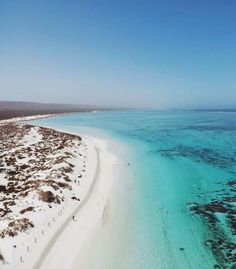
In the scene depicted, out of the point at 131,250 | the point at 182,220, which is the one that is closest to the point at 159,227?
the point at 182,220

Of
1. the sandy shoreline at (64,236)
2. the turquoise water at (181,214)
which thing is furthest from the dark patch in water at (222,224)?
the sandy shoreline at (64,236)

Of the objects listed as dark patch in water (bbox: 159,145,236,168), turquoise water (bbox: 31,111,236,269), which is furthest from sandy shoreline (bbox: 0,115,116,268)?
dark patch in water (bbox: 159,145,236,168)

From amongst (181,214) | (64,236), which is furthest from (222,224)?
(64,236)

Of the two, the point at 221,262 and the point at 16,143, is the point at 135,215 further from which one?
the point at 16,143

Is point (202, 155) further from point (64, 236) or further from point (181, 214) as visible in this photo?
point (64, 236)

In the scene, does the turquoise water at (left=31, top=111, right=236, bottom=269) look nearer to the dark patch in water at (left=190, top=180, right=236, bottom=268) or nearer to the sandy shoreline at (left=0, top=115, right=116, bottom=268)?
the dark patch in water at (left=190, top=180, right=236, bottom=268)

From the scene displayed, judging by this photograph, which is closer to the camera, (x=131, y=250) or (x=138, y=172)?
(x=131, y=250)

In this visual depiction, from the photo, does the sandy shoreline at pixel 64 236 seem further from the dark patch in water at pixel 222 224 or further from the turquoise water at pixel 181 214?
the dark patch in water at pixel 222 224
